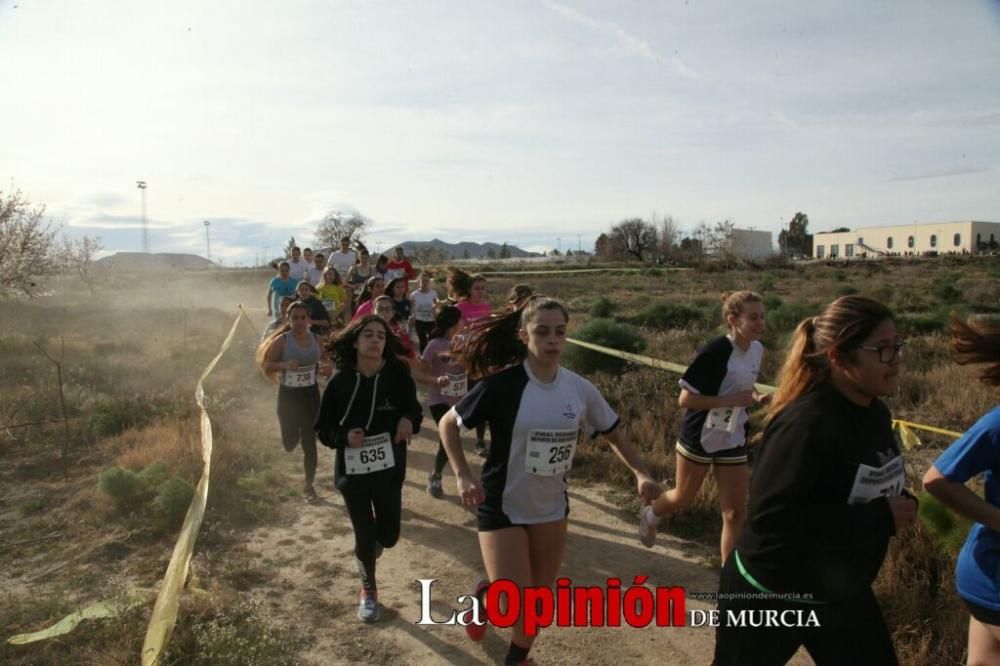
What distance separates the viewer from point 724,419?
4.21 metres

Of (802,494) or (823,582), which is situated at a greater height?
(802,494)

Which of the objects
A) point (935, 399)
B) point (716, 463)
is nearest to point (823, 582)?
point (716, 463)

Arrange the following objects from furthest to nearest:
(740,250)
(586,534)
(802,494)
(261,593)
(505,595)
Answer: (740,250), (586,534), (261,593), (505,595), (802,494)

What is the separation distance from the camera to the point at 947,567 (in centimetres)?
425

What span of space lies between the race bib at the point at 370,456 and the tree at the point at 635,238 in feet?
298

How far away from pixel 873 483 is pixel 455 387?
423 centimetres

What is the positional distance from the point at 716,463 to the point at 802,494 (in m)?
2.06

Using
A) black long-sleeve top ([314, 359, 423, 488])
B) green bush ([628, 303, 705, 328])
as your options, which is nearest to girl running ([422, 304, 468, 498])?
black long-sleeve top ([314, 359, 423, 488])

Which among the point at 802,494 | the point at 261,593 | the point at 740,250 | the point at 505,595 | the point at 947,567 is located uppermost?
the point at 740,250

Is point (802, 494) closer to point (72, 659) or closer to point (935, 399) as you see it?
point (72, 659)

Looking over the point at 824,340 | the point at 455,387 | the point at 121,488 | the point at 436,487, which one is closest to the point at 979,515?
the point at 824,340

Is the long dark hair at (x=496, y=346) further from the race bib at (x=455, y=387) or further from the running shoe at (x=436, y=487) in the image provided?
the running shoe at (x=436, y=487)

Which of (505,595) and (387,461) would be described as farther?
(387,461)

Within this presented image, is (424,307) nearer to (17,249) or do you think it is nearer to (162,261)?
(17,249)
